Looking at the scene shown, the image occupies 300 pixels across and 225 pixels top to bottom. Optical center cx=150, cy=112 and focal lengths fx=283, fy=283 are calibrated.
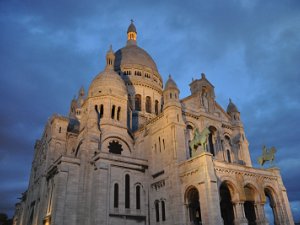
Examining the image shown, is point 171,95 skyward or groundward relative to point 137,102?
groundward

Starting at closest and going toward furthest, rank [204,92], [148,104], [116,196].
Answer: [116,196]
[204,92]
[148,104]

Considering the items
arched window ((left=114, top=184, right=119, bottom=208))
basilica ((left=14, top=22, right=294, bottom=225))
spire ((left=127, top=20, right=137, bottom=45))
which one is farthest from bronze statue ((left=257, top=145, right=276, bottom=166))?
spire ((left=127, top=20, right=137, bottom=45))

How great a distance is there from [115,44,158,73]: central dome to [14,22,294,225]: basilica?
1321 centimetres

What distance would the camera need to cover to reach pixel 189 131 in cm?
3991

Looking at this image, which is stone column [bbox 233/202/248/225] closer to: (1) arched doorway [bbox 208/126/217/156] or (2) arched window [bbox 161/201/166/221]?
(2) arched window [bbox 161/201/166/221]

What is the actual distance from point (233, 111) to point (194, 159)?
18.7 m

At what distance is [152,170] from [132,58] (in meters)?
31.2

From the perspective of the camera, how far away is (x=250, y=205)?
36.4m

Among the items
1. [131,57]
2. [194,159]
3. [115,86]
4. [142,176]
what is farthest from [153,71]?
[194,159]

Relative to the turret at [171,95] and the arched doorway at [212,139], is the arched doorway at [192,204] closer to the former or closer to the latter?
the arched doorway at [212,139]

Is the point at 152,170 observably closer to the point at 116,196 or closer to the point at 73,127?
the point at 116,196

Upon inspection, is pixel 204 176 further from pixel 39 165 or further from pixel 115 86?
pixel 39 165

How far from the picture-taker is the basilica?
31850 millimetres

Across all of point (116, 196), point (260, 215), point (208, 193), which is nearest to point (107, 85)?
point (116, 196)
